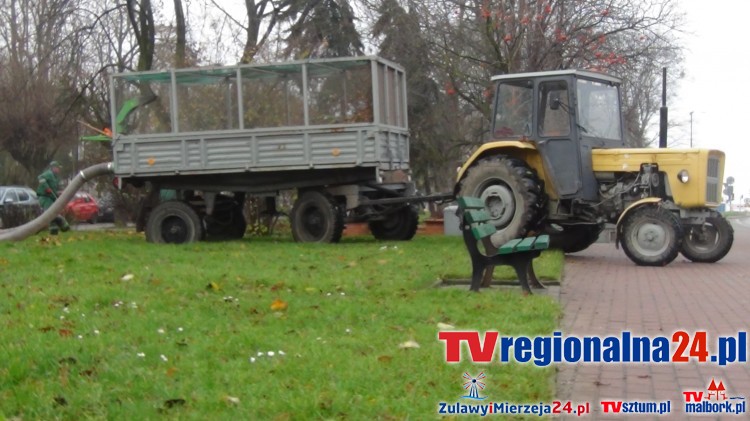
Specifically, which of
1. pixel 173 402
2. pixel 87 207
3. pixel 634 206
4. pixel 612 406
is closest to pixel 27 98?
pixel 87 207

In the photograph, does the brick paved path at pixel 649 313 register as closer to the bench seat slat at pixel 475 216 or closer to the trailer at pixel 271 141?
the bench seat slat at pixel 475 216

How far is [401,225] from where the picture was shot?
18672mm

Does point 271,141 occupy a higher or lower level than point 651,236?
higher

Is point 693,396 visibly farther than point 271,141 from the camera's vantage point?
No

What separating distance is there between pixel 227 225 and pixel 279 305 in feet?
35.1

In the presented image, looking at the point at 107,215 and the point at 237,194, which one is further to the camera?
the point at 107,215

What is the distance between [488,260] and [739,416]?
467 centimetres

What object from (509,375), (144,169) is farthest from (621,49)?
(509,375)

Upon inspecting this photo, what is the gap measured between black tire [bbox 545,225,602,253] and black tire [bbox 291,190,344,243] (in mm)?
3804

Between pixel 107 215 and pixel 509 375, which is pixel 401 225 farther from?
pixel 107 215

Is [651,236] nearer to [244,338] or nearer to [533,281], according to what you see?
[533,281]

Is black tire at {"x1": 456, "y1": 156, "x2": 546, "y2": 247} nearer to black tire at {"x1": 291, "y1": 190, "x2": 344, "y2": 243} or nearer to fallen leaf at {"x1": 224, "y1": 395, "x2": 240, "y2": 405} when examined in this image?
black tire at {"x1": 291, "y1": 190, "x2": 344, "y2": 243}

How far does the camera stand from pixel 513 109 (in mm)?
15719

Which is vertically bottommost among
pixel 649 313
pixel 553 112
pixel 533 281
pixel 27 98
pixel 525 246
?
pixel 649 313
